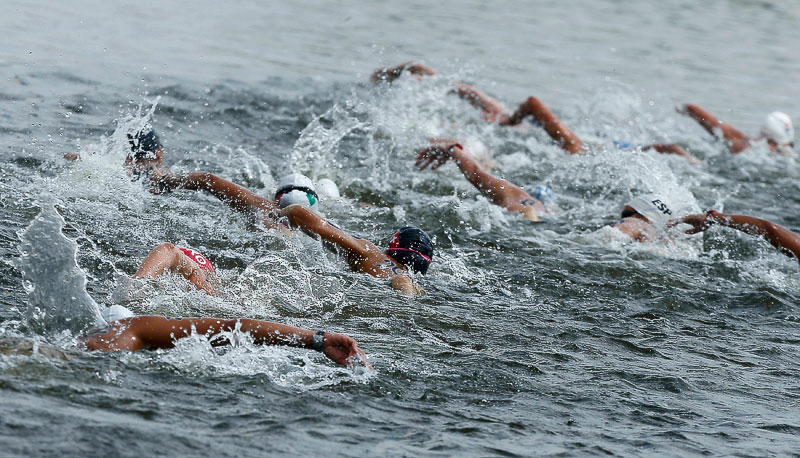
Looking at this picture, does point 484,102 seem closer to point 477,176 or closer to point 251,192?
point 477,176

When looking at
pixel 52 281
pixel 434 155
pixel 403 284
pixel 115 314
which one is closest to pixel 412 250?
pixel 403 284

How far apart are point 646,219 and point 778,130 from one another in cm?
725

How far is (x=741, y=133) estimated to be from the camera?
16.2m

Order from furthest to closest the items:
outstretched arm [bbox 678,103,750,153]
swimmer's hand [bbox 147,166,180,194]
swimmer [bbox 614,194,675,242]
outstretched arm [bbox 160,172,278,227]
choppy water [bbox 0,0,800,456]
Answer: outstretched arm [bbox 678,103,750,153]
swimmer [bbox 614,194,675,242]
swimmer's hand [bbox 147,166,180,194]
outstretched arm [bbox 160,172,278,227]
choppy water [bbox 0,0,800,456]

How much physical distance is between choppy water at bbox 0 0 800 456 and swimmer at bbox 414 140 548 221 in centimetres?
21

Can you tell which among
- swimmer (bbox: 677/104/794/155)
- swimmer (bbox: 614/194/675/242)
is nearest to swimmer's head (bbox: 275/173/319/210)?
swimmer (bbox: 614/194/675/242)

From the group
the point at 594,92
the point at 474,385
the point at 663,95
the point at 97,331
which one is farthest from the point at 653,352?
the point at 663,95

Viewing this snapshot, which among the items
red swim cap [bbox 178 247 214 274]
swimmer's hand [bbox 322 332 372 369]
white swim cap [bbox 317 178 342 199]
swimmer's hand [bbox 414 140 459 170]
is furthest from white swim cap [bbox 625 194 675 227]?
swimmer's hand [bbox 322 332 372 369]

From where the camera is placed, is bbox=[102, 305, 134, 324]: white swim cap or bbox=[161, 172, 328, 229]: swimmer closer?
bbox=[102, 305, 134, 324]: white swim cap

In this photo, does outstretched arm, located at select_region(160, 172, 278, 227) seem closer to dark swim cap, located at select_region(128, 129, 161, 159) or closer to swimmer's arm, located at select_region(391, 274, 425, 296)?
swimmer's arm, located at select_region(391, 274, 425, 296)

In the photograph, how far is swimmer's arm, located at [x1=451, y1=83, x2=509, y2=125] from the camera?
45.3 feet

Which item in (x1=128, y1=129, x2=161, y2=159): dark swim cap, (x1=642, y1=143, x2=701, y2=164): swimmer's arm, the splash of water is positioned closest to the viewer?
the splash of water

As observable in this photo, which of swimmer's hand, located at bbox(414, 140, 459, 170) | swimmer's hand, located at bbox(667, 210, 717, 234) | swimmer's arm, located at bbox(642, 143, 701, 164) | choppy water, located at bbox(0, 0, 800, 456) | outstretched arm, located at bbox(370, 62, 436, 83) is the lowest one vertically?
choppy water, located at bbox(0, 0, 800, 456)

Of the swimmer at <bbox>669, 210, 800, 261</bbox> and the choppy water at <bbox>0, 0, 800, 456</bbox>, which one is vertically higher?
the swimmer at <bbox>669, 210, 800, 261</bbox>
